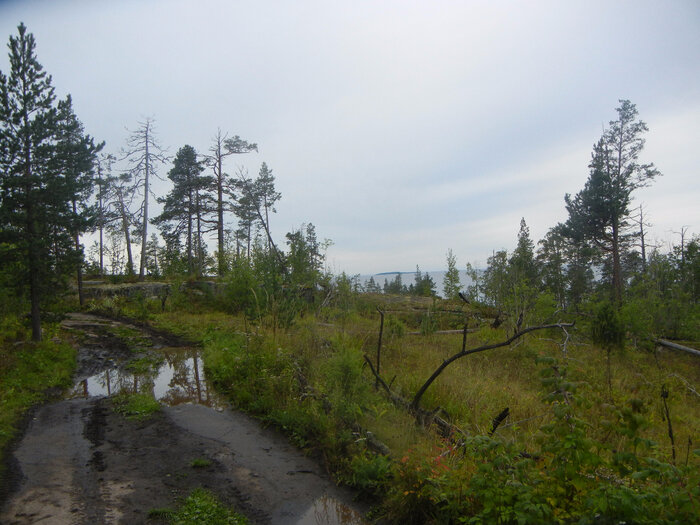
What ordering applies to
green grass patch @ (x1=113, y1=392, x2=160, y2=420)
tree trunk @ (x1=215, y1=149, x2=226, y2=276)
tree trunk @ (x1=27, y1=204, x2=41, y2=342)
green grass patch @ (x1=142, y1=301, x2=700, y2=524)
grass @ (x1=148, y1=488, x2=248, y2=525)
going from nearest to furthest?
green grass patch @ (x1=142, y1=301, x2=700, y2=524) < grass @ (x1=148, y1=488, x2=248, y2=525) < green grass patch @ (x1=113, y1=392, x2=160, y2=420) < tree trunk @ (x1=27, y1=204, x2=41, y2=342) < tree trunk @ (x1=215, y1=149, x2=226, y2=276)

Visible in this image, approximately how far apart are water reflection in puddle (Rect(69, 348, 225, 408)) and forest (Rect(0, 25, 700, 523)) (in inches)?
15.7

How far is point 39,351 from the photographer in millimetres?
10555

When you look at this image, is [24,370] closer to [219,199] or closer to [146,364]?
[146,364]

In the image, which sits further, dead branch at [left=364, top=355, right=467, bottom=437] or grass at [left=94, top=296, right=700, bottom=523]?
dead branch at [left=364, top=355, right=467, bottom=437]

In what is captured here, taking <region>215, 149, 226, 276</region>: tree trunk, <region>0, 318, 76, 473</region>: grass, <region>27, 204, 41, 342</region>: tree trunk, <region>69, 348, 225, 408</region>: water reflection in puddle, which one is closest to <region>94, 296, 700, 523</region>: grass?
<region>69, 348, 225, 408</region>: water reflection in puddle

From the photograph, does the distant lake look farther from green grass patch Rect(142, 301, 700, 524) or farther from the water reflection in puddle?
the water reflection in puddle

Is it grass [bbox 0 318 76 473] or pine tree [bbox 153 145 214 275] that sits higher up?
pine tree [bbox 153 145 214 275]

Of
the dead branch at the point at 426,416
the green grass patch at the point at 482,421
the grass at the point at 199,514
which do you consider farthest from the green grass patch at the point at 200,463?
the dead branch at the point at 426,416

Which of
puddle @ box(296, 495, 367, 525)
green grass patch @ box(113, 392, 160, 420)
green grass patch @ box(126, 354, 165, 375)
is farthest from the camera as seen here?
green grass patch @ box(126, 354, 165, 375)

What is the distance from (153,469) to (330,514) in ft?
7.67

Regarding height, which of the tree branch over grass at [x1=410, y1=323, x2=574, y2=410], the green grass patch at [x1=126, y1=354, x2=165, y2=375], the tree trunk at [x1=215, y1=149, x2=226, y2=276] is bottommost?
the green grass patch at [x1=126, y1=354, x2=165, y2=375]

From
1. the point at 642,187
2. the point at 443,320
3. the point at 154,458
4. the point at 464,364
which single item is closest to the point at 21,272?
the point at 154,458

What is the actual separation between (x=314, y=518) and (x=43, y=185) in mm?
13695

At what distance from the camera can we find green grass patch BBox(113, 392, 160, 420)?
22.1ft
